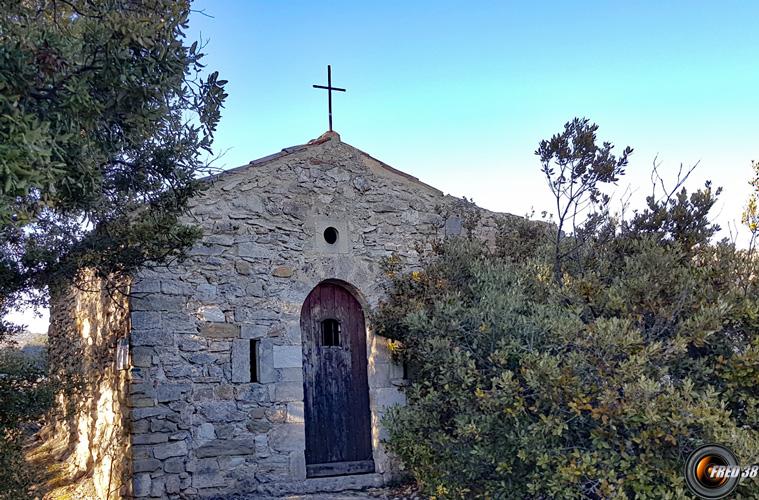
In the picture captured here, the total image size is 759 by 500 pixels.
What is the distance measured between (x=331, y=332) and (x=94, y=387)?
294 centimetres

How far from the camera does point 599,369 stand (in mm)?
3943

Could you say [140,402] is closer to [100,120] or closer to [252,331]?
[252,331]

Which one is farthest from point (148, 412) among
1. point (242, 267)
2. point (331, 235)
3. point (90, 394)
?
point (331, 235)

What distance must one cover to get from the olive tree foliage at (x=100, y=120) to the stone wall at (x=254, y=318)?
124 cm

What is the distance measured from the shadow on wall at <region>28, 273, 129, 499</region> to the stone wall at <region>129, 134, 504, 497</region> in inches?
14.8

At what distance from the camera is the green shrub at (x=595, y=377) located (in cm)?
365

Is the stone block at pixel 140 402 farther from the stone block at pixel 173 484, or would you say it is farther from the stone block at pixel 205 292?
the stone block at pixel 205 292

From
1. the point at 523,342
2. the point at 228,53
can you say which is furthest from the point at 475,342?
the point at 228,53

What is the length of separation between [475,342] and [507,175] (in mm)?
3092

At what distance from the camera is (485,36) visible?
8516mm

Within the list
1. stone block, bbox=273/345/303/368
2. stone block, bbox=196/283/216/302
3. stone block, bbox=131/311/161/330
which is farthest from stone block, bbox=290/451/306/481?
stone block, bbox=131/311/161/330

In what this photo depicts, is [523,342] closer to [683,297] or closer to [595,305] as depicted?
[595,305]

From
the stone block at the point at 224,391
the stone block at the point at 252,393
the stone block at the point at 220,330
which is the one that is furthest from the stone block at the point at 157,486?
the stone block at the point at 220,330

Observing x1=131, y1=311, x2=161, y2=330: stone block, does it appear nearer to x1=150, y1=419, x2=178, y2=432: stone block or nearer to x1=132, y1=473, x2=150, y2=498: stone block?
x1=150, y1=419, x2=178, y2=432: stone block
